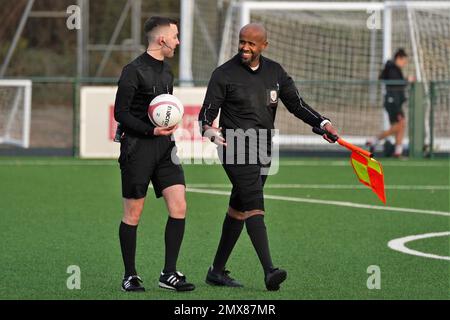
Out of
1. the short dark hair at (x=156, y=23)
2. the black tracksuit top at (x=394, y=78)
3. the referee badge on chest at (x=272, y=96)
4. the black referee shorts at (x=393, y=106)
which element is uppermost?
the black tracksuit top at (x=394, y=78)

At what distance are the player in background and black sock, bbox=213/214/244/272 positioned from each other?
13.8m

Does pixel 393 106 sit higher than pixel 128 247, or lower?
higher

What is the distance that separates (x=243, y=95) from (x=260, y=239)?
104 cm

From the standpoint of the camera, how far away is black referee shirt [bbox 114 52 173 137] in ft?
28.9

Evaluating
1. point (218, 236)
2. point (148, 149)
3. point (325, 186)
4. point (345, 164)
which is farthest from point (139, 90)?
point (345, 164)

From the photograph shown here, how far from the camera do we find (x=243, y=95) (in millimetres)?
9039

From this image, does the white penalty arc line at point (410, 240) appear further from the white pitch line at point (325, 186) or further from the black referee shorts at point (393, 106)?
the black referee shorts at point (393, 106)

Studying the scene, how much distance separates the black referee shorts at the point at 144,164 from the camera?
897cm

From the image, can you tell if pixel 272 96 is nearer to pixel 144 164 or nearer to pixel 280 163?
pixel 144 164

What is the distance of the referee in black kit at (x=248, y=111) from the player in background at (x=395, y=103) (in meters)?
13.9


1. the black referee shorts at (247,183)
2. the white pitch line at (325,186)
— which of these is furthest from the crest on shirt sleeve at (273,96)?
the white pitch line at (325,186)

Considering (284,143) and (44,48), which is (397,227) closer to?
(284,143)

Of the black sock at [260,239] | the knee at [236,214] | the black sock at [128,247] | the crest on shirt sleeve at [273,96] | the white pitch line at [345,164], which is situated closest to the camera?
the black sock at [260,239]

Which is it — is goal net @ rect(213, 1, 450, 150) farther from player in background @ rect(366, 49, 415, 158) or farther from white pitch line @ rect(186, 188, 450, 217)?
white pitch line @ rect(186, 188, 450, 217)
